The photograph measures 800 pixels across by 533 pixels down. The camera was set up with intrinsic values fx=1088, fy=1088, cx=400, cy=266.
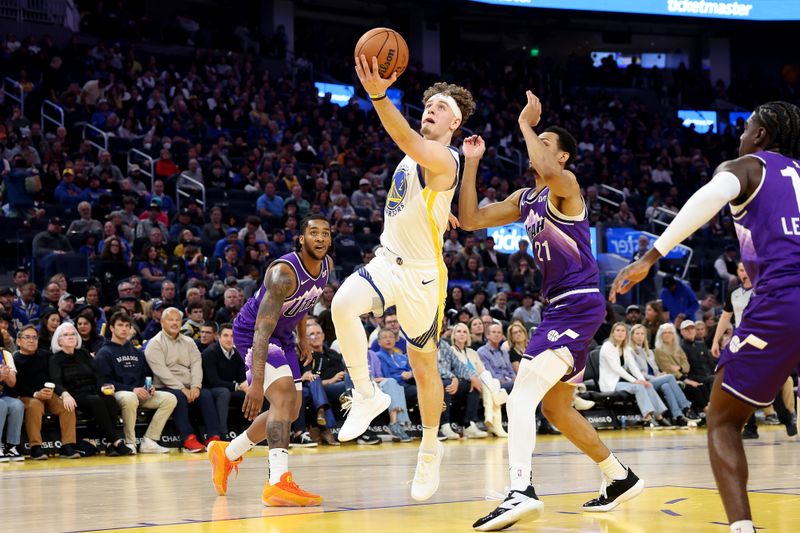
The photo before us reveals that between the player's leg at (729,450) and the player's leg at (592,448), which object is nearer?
the player's leg at (729,450)

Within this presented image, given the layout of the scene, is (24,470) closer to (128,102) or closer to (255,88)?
(128,102)

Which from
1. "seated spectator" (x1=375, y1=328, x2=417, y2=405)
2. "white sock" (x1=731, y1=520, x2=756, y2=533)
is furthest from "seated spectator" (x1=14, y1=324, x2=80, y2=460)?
"white sock" (x1=731, y1=520, x2=756, y2=533)

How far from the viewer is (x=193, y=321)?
554 inches

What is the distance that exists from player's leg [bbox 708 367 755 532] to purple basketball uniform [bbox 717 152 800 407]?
8 centimetres

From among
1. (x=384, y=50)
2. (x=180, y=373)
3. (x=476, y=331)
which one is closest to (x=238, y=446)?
(x=384, y=50)

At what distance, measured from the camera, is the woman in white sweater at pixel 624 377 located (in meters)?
15.4

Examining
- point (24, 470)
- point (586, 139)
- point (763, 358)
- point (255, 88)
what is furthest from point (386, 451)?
point (586, 139)

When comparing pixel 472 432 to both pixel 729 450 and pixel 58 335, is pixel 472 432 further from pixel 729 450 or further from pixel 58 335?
pixel 729 450

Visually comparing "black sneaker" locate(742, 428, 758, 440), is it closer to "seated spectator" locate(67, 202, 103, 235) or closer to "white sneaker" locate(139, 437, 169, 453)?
"white sneaker" locate(139, 437, 169, 453)

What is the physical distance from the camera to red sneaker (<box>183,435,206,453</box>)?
12406mm

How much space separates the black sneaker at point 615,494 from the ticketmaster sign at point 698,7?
2506 centimetres

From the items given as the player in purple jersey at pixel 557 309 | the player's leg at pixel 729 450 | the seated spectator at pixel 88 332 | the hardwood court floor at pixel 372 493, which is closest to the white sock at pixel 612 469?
the player in purple jersey at pixel 557 309

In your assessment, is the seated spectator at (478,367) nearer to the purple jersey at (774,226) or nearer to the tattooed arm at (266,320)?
the tattooed arm at (266,320)

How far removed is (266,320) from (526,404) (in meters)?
2.05
